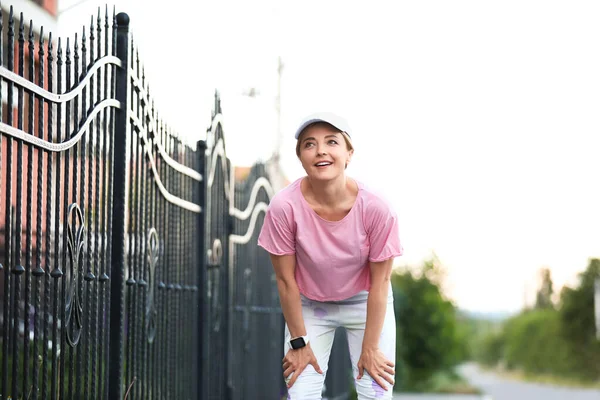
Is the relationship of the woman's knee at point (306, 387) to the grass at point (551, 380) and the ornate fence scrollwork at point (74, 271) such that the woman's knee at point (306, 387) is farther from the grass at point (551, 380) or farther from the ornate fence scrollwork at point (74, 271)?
the grass at point (551, 380)

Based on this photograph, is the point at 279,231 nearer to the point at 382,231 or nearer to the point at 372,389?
the point at 382,231

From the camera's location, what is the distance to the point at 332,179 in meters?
3.90

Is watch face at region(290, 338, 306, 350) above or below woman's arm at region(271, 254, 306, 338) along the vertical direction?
below

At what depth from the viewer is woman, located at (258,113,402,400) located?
3.91 metres

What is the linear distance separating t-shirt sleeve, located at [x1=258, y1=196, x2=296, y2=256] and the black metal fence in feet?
2.34

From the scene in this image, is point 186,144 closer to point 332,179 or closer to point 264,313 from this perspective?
point 332,179

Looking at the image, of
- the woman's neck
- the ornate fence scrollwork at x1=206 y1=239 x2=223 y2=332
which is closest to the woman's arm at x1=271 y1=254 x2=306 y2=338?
the woman's neck

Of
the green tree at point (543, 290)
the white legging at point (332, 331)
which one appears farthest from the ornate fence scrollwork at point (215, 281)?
the green tree at point (543, 290)

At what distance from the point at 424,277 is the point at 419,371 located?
2.36 meters

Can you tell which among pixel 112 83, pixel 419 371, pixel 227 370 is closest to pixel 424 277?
pixel 419 371

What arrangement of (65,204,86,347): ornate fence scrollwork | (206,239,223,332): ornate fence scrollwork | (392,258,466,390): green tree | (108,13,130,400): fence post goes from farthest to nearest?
(392,258,466,390): green tree
(206,239,223,332): ornate fence scrollwork
(108,13,130,400): fence post
(65,204,86,347): ornate fence scrollwork

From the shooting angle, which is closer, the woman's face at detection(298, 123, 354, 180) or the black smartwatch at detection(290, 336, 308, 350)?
the woman's face at detection(298, 123, 354, 180)

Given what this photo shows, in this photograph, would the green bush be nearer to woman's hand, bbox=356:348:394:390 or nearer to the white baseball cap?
woman's hand, bbox=356:348:394:390

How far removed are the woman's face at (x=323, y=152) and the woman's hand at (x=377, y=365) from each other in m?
0.81
